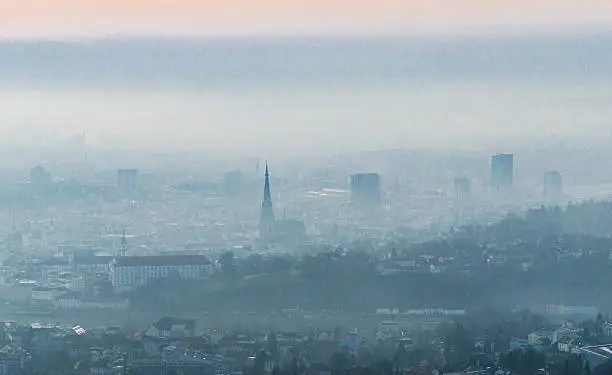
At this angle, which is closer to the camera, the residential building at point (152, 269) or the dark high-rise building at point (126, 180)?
the residential building at point (152, 269)

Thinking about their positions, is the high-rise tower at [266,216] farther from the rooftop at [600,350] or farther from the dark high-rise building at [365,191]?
the rooftop at [600,350]

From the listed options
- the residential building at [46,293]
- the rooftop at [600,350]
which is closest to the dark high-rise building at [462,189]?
the residential building at [46,293]

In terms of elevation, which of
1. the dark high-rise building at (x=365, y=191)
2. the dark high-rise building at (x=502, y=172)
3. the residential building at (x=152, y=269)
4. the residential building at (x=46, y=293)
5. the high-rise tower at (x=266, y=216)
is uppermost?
the dark high-rise building at (x=502, y=172)

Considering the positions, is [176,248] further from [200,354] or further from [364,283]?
Answer: [200,354]

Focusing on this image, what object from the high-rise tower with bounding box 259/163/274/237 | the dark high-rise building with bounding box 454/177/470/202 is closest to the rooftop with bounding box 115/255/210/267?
the high-rise tower with bounding box 259/163/274/237

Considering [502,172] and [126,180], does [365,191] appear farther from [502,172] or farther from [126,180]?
[126,180]

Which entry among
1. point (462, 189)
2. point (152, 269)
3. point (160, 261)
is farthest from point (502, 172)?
point (152, 269)
